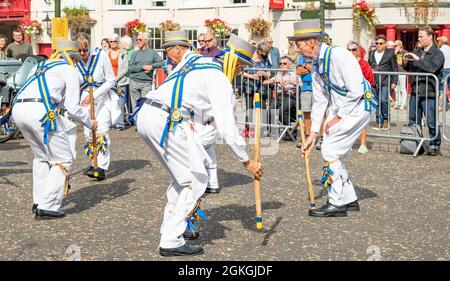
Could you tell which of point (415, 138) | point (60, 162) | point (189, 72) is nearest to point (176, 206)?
point (189, 72)

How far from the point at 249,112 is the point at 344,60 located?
723 cm

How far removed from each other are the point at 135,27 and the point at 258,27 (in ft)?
16.8

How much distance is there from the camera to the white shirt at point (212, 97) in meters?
6.10

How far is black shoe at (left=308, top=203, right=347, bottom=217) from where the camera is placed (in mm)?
7977

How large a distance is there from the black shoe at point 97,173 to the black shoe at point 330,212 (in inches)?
132

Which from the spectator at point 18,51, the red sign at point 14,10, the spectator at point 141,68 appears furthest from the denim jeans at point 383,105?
the red sign at point 14,10

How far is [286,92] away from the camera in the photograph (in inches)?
569

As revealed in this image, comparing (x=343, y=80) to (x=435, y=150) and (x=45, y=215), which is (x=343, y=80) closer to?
(x=45, y=215)

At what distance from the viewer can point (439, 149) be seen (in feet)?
41.0

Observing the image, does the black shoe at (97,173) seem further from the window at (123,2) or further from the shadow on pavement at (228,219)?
the window at (123,2)

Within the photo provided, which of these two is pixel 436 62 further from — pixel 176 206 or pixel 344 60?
pixel 176 206

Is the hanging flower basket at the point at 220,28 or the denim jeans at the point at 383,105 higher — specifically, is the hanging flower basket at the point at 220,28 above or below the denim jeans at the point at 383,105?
above

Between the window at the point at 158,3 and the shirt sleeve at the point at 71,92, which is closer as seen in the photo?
the shirt sleeve at the point at 71,92

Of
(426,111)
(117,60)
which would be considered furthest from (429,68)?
(117,60)
